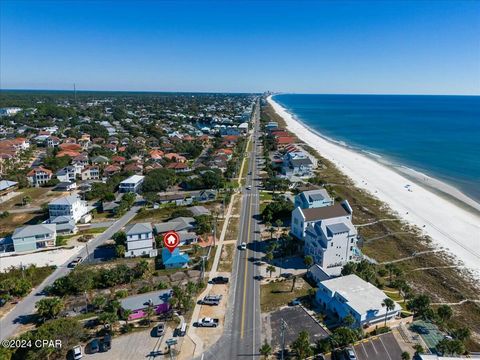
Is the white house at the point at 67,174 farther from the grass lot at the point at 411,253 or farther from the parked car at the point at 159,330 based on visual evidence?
the grass lot at the point at 411,253

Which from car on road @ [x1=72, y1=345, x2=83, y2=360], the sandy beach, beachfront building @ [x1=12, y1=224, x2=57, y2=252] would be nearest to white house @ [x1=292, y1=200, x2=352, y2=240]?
the sandy beach

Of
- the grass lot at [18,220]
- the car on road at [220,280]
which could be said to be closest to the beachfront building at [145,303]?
the car on road at [220,280]

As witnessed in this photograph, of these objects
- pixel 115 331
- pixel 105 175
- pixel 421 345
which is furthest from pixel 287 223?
pixel 105 175

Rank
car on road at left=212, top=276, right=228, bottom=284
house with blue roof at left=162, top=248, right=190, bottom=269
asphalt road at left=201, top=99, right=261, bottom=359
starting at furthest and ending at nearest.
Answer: house with blue roof at left=162, top=248, right=190, bottom=269 → car on road at left=212, top=276, right=228, bottom=284 → asphalt road at left=201, top=99, right=261, bottom=359

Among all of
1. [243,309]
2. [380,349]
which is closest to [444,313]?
[380,349]

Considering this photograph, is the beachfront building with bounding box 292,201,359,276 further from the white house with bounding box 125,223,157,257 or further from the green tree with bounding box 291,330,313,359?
the white house with bounding box 125,223,157,257

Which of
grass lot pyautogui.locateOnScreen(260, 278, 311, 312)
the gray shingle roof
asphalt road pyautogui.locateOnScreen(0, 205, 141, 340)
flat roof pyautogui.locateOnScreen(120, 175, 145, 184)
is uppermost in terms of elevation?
flat roof pyautogui.locateOnScreen(120, 175, 145, 184)
